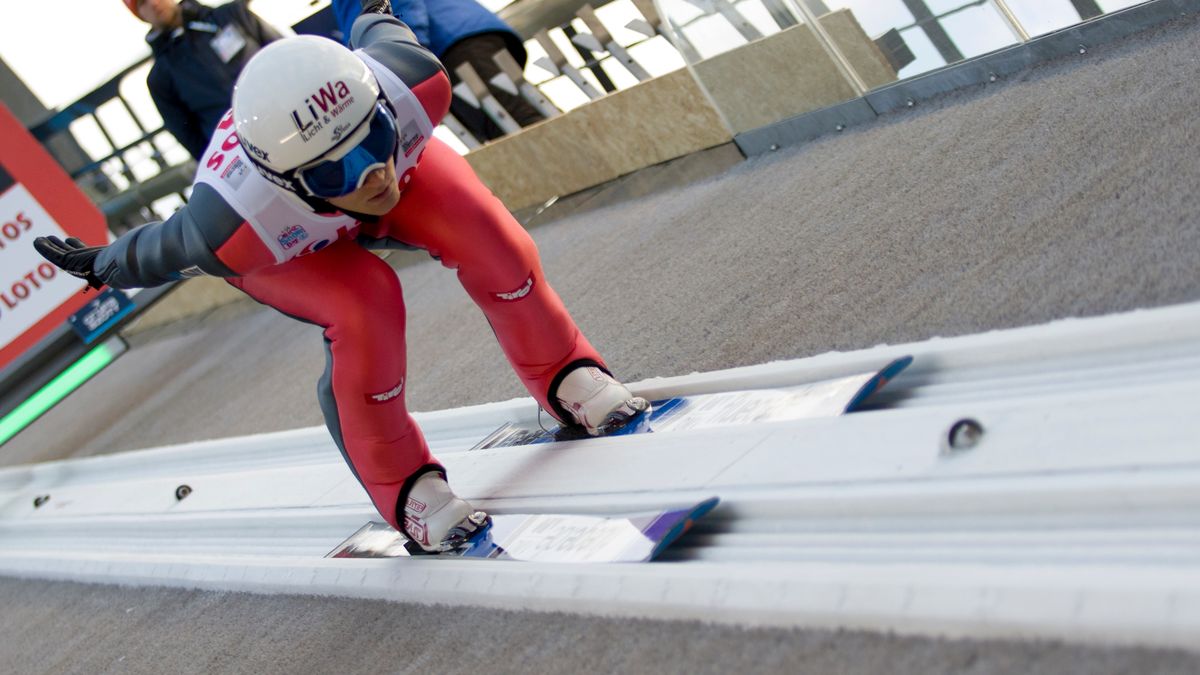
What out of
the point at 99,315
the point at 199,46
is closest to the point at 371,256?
the point at 199,46

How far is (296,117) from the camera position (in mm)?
2332

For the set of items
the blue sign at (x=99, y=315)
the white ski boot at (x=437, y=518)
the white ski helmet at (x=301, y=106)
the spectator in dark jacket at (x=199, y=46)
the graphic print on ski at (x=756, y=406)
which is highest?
the spectator in dark jacket at (x=199, y=46)

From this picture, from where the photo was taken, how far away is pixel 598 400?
9.32 feet

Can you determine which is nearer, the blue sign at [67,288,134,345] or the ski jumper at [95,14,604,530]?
the ski jumper at [95,14,604,530]

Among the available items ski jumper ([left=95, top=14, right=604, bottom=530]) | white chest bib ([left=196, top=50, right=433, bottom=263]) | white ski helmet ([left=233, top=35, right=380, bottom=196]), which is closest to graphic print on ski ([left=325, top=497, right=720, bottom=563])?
ski jumper ([left=95, top=14, right=604, bottom=530])

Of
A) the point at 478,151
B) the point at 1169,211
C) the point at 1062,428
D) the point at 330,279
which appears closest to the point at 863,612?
the point at 1062,428

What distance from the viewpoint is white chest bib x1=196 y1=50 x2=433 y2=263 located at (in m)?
2.48

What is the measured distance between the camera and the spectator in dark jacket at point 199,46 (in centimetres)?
541

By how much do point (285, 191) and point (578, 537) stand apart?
835 mm

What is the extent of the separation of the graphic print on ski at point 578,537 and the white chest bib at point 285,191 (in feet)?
2.19

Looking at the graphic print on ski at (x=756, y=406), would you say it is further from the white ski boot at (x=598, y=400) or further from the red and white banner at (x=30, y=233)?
the red and white banner at (x=30, y=233)

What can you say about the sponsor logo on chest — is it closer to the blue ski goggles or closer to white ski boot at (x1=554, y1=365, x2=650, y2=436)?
the blue ski goggles

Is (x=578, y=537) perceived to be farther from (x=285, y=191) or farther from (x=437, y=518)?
(x=285, y=191)

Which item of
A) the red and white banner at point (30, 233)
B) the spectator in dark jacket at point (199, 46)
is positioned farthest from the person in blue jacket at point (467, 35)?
the red and white banner at point (30, 233)
